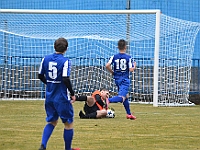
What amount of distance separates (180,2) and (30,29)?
641 centimetres

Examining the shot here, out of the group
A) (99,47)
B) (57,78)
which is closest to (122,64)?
(57,78)

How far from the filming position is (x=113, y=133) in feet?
36.9

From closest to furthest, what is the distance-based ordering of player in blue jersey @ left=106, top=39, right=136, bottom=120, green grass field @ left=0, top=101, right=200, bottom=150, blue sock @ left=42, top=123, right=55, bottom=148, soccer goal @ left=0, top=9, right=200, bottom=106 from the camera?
blue sock @ left=42, top=123, right=55, bottom=148 < green grass field @ left=0, top=101, right=200, bottom=150 < player in blue jersey @ left=106, top=39, right=136, bottom=120 < soccer goal @ left=0, top=9, right=200, bottom=106

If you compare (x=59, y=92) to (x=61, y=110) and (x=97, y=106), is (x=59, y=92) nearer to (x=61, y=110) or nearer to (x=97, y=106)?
(x=61, y=110)

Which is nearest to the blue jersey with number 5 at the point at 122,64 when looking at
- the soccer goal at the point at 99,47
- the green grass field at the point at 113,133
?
the green grass field at the point at 113,133

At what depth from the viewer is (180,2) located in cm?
2431

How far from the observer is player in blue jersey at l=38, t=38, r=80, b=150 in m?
8.81

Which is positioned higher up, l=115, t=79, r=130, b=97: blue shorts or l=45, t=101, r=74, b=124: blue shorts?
l=115, t=79, r=130, b=97: blue shorts

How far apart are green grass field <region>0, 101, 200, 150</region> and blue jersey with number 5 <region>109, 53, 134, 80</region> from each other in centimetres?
105

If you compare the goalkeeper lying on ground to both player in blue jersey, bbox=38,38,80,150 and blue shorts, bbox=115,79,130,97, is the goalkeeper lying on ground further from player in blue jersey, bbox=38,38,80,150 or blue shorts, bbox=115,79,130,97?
player in blue jersey, bbox=38,38,80,150

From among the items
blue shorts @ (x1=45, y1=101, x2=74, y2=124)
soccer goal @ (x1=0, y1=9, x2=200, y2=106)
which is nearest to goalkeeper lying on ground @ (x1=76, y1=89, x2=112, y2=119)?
blue shorts @ (x1=45, y1=101, x2=74, y2=124)

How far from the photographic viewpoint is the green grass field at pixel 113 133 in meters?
9.57

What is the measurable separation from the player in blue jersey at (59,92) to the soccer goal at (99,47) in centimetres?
1111

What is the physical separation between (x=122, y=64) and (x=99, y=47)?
8.53 meters
